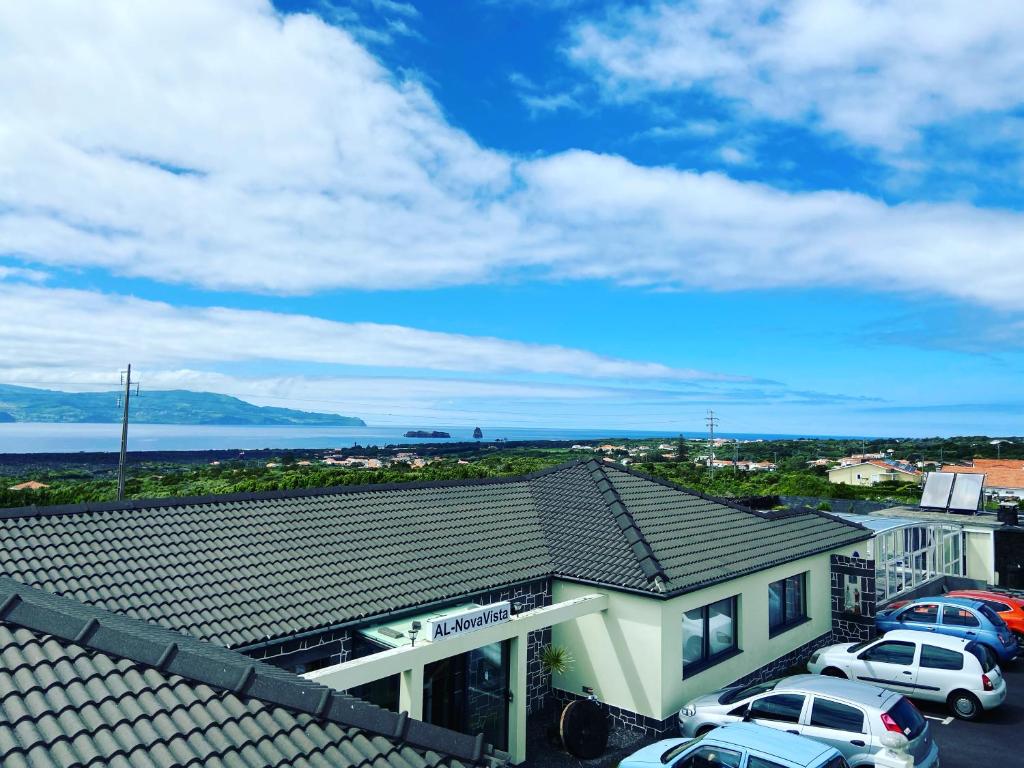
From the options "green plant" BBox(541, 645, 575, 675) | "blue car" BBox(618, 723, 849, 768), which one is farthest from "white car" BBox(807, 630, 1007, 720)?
"blue car" BBox(618, 723, 849, 768)

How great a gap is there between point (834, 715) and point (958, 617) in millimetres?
10831

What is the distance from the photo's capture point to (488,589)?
13398 millimetres

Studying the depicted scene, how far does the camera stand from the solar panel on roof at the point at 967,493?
30.4 meters

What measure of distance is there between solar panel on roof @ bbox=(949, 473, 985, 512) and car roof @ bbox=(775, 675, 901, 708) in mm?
23532

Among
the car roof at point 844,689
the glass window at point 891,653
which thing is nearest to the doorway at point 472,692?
the car roof at point 844,689

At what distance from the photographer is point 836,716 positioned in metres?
11.3

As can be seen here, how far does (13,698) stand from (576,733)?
405 inches

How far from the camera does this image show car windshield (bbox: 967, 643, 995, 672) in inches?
578

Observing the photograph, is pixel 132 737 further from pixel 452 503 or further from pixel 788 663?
pixel 788 663

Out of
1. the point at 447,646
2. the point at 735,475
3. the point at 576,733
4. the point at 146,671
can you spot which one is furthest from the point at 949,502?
the point at 735,475

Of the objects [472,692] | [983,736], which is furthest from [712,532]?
[472,692]

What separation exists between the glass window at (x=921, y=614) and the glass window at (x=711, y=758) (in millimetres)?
13709

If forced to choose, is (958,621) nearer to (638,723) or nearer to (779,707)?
(779,707)

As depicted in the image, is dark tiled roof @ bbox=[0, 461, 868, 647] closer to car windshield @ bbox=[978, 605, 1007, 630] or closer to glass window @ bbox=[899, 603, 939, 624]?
glass window @ bbox=[899, 603, 939, 624]
